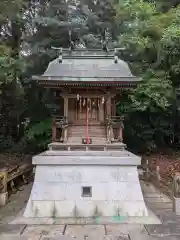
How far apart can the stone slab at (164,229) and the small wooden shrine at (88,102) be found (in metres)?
4.30

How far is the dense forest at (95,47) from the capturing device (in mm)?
15438

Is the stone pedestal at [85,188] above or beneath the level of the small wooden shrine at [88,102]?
beneath

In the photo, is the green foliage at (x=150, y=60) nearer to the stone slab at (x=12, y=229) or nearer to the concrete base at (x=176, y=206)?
the concrete base at (x=176, y=206)

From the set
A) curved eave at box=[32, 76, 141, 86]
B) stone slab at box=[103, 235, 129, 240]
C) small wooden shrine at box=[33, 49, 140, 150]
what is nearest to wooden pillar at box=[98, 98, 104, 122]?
small wooden shrine at box=[33, 49, 140, 150]

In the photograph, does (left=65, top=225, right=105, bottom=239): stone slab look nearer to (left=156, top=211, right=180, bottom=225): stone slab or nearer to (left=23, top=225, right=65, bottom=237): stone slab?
(left=23, top=225, right=65, bottom=237): stone slab

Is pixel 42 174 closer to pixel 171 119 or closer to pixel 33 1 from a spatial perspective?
pixel 171 119

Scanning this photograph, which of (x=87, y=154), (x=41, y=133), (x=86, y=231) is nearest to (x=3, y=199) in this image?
(x=87, y=154)

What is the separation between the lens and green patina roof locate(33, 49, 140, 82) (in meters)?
10.9

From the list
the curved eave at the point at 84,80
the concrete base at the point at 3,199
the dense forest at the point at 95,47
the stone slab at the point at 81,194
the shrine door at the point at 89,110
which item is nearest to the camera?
the stone slab at the point at 81,194

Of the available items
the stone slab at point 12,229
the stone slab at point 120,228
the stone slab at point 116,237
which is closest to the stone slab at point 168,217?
the stone slab at point 120,228

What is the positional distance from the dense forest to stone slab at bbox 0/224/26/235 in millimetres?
7866

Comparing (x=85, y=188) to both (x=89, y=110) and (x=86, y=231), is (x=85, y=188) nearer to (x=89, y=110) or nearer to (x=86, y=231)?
(x=86, y=231)

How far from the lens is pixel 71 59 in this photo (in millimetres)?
13234

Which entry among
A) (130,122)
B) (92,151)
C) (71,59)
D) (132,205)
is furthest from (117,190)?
(130,122)
